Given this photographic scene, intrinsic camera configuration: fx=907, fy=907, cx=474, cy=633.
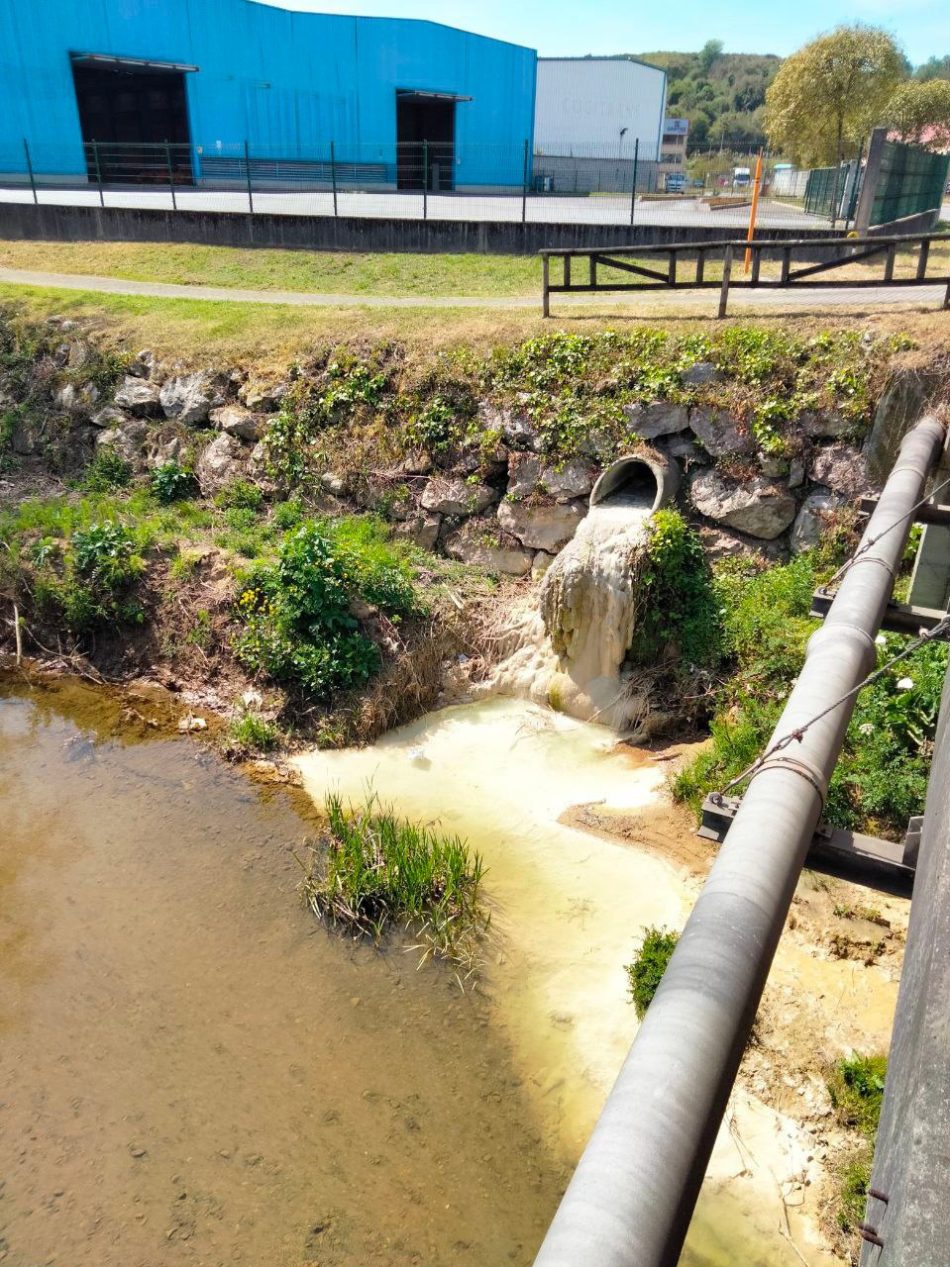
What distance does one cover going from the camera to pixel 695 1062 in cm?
294

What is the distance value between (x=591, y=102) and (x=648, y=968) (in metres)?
46.6

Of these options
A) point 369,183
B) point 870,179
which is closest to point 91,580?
point 870,179

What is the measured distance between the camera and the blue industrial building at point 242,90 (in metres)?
29.1

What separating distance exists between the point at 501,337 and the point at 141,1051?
10423 millimetres

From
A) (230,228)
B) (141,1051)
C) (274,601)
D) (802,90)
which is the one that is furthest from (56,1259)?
(802,90)

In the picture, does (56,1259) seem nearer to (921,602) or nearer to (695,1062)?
(695,1062)

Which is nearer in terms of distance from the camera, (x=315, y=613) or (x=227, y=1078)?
(x=227, y=1078)

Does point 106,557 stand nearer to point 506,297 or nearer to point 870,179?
point 506,297

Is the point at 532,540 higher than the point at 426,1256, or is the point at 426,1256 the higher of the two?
the point at 532,540

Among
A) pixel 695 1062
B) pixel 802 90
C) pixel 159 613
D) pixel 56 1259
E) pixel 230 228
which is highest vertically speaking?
pixel 802 90

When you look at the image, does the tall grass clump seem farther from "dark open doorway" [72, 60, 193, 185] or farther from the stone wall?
"dark open doorway" [72, 60, 193, 185]

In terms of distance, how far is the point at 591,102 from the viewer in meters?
43.8

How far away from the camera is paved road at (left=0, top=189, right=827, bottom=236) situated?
2397 cm

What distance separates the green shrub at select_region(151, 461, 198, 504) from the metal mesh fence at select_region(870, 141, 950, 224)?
631 inches
